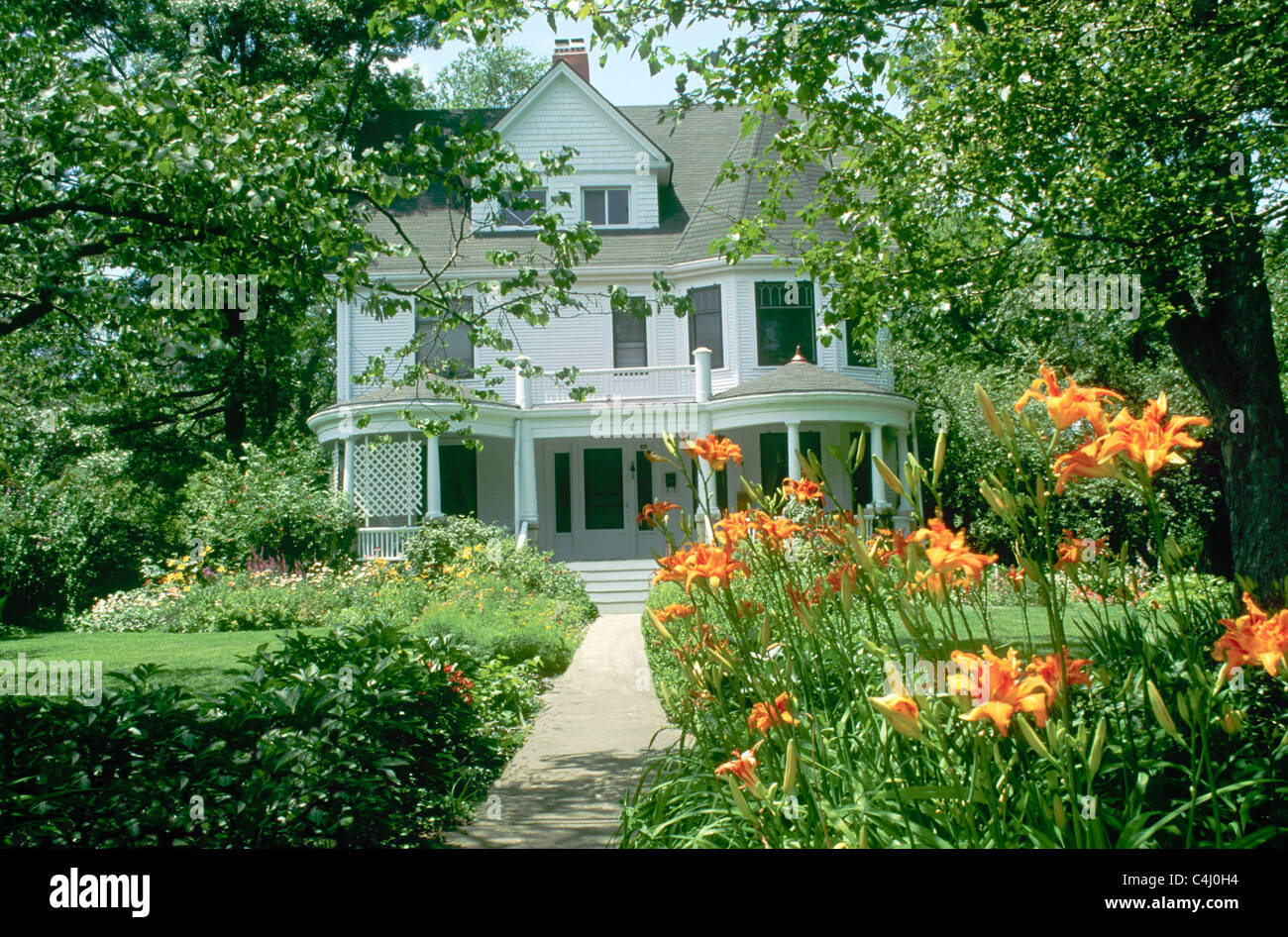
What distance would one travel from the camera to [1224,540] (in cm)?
1648

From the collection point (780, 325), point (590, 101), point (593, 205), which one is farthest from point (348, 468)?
point (590, 101)

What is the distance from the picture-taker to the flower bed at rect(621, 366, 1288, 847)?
189cm

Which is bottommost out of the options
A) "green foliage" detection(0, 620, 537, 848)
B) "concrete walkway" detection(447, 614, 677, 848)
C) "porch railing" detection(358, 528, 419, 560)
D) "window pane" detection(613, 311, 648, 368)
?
"concrete walkway" detection(447, 614, 677, 848)

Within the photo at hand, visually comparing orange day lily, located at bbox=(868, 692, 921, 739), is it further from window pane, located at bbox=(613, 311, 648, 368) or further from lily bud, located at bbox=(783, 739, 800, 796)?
window pane, located at bbox=(613, 311, 648, 368)

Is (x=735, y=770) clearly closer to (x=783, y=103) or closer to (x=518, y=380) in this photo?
(x=783, y=103)

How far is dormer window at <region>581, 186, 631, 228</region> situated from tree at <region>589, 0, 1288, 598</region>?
11.6 metres

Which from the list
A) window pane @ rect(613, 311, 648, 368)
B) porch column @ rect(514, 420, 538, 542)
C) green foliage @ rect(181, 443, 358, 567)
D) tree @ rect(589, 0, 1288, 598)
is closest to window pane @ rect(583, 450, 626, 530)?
porch column @ rect(514, 420, 538, 542)

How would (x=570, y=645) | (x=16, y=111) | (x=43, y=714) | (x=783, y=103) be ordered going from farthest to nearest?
(x=570, y=645)
(x=783, y=103)
(x=16, y=111)
(x=43, y=714)

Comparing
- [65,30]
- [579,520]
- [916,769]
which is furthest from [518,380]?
[916,769]

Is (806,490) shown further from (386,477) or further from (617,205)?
(617,205)
